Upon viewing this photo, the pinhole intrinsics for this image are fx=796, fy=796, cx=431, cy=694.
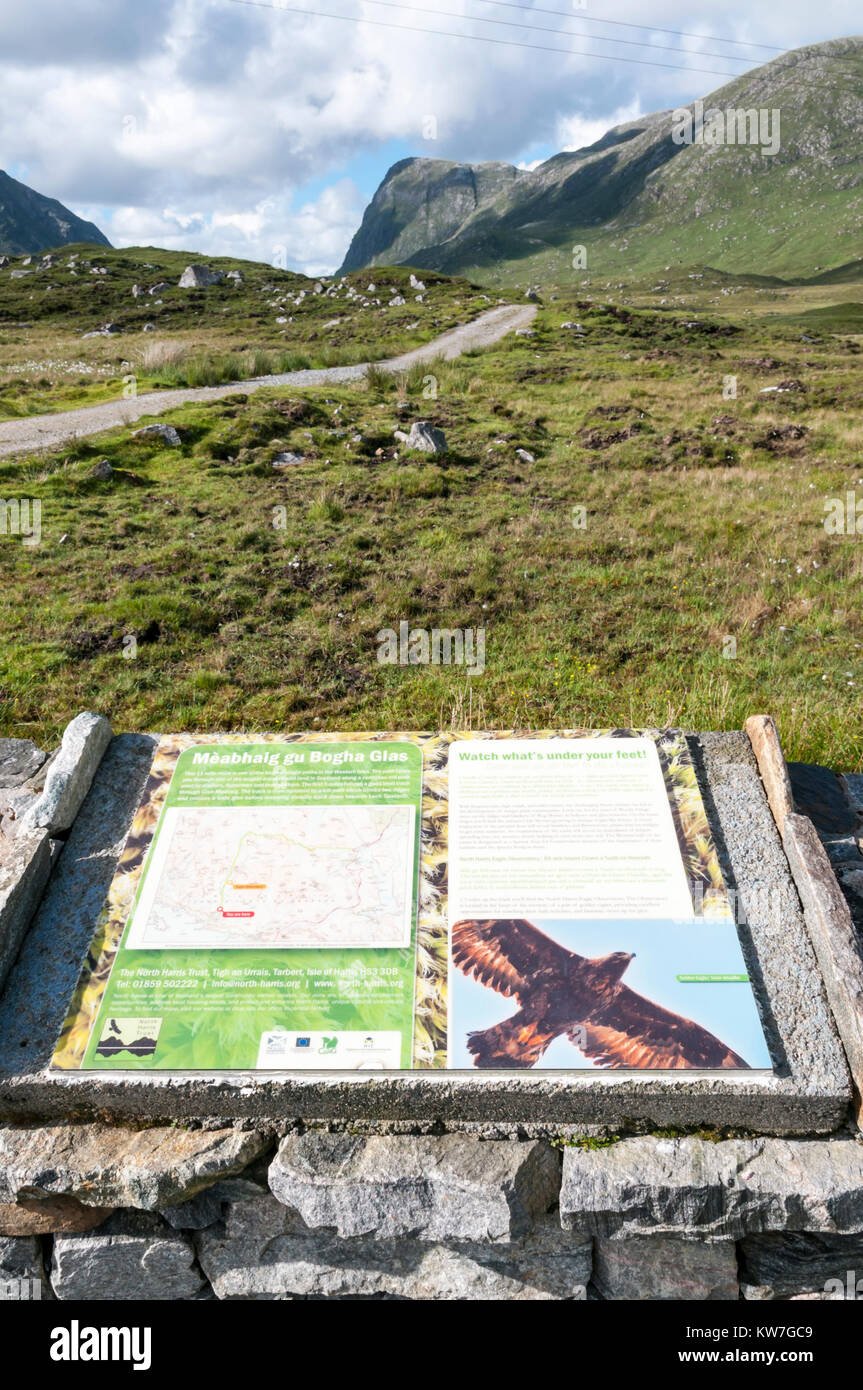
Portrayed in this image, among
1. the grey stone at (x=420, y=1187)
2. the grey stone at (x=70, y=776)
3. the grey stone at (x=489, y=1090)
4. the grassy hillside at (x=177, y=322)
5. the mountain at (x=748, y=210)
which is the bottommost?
the grey stone at (x=420, y=1187)

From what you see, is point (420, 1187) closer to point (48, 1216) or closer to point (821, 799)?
point (48, 1216)

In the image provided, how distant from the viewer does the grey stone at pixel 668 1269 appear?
301 cm

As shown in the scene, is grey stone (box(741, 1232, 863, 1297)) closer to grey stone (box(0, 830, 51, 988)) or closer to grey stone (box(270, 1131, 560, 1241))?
grey stone (box(270, 1131, 560, 1241))

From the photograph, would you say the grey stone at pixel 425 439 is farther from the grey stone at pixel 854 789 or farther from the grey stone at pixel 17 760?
the grey stone at pixel 854 789

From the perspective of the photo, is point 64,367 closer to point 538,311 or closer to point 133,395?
point 133,395

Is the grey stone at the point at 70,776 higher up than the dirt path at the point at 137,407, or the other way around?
the dirt path at the point at 137,407

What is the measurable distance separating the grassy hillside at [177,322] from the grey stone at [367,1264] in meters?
20.3

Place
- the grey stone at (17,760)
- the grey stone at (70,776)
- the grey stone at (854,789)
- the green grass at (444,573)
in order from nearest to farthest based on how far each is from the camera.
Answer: the grey stone at (70,776), the grey stone at (854,789), the grey stone at (17,760), the green grass at (444,573)

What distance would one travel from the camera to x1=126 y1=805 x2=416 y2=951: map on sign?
3303 millimetres

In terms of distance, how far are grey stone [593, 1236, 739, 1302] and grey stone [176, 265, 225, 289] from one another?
74426mm

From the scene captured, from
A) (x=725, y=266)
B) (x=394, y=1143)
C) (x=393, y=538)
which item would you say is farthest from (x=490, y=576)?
(x=725, y=266)

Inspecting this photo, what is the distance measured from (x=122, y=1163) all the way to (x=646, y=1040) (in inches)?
77.1

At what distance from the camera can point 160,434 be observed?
15461mm

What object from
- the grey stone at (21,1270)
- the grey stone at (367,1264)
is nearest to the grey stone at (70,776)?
the grey stone at (21,1270)
